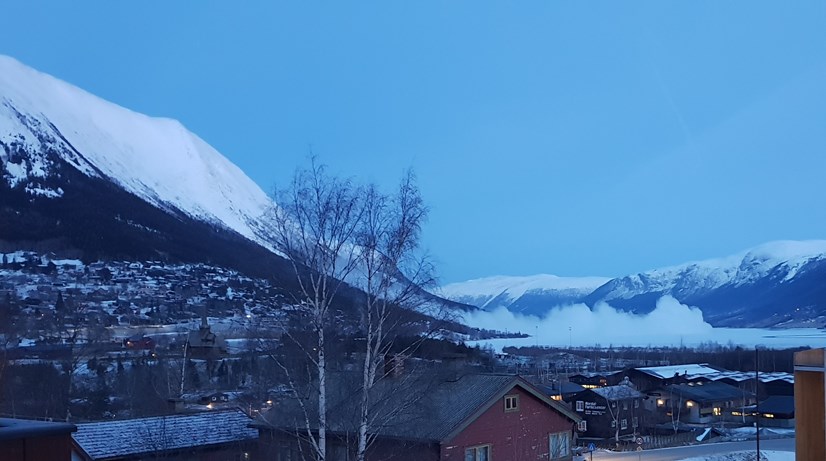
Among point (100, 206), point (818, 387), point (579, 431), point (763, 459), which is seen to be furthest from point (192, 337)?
point (100, 206)

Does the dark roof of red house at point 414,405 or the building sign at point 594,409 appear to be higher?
the dark roof of red house at point 414,405

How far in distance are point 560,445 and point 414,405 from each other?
961cm

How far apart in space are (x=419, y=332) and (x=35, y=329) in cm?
5144

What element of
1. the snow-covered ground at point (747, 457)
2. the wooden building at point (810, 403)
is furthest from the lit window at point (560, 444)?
the wooden building at point (810, 403)

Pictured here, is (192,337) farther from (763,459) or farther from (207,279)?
(207,279)

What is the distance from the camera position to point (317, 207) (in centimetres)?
1628

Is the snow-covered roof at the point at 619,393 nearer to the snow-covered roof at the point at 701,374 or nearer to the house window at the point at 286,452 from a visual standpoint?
the snow-covered roof at the point at 701,374

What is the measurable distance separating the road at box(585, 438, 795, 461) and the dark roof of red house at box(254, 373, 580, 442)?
1408 centimetres

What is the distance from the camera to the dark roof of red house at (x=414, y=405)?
1775 cm

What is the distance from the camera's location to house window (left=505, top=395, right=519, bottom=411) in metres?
24.1

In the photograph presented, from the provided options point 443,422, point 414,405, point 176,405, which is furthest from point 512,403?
point 176,405

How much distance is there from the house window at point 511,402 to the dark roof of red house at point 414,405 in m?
0.41

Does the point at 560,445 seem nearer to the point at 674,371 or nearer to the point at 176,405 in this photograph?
the point at 176,405

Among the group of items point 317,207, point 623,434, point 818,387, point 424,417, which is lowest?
point 623,434
